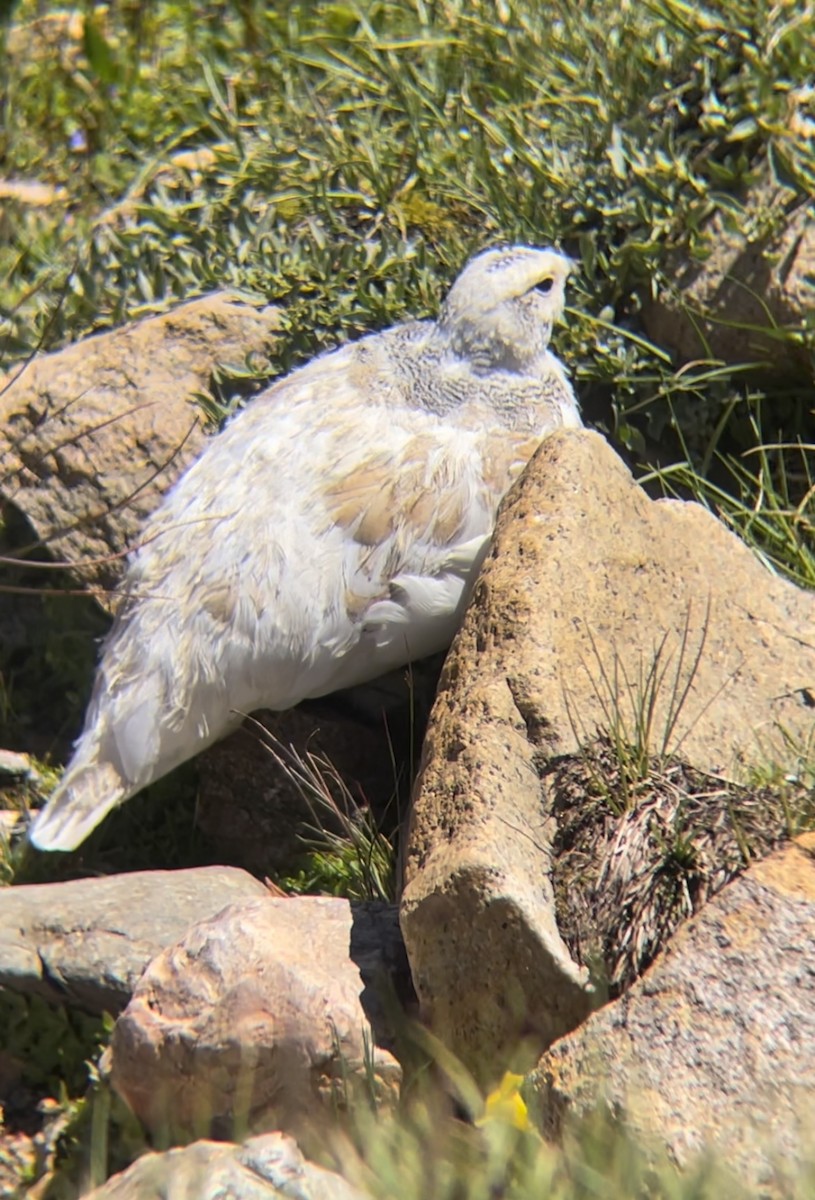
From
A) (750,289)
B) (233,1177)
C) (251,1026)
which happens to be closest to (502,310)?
(750,289)

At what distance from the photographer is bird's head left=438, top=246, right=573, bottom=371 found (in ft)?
15.1

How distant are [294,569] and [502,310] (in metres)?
A: 1.10

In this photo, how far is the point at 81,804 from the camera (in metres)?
4.21

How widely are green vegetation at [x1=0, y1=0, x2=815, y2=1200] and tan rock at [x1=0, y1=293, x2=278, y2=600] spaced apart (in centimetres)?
17

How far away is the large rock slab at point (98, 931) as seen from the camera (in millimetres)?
3867

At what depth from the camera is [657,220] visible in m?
5.08

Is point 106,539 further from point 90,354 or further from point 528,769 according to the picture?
point 528,769

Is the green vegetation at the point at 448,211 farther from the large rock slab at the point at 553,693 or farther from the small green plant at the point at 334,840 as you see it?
the large rock slab at the point at 553,693

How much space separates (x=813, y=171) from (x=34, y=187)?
3.33 m

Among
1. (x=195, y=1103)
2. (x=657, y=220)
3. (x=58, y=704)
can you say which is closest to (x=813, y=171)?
(x=657, y=220)

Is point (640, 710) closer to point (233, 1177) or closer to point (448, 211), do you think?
point (233, 1177)

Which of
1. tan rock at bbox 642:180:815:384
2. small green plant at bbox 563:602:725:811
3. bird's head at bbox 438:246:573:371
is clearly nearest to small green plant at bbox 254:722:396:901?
small green plant at bbox 563:602:725:811

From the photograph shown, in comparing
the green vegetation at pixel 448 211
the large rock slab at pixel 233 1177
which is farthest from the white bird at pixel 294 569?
the large rock slab at pixel 233 1177

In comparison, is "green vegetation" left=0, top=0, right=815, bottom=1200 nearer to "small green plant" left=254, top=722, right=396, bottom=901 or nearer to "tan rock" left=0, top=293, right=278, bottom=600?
"small green plant" left=254, top=722, right=396, bottom=901
